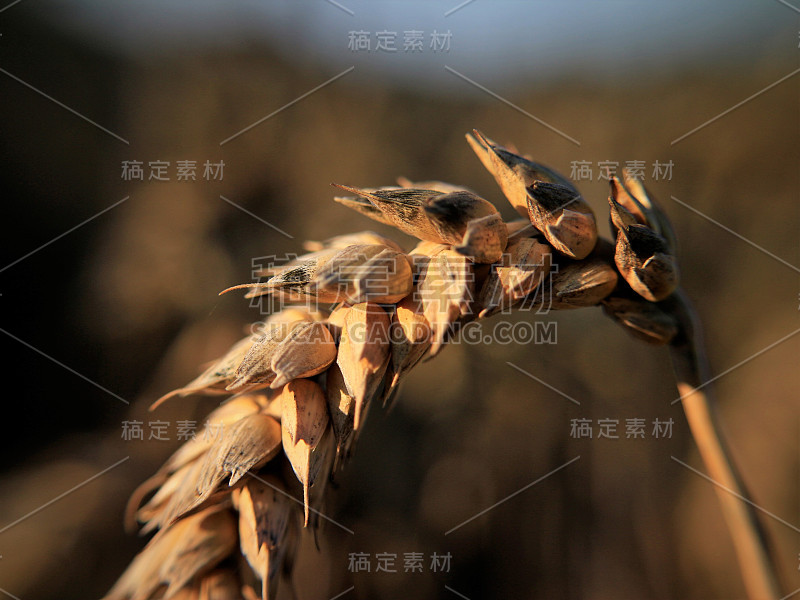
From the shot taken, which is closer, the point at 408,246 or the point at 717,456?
the point at 717,456

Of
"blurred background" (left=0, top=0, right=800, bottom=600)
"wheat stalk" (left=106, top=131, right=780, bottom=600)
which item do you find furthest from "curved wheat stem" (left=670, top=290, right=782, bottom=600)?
"blurred background" (left=0, top=0, right=800, bottom=600)

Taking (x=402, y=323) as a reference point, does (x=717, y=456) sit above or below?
below

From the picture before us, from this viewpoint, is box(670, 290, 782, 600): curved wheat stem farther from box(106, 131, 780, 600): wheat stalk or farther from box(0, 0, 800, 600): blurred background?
box(0, 0, 800, 600): blurred background

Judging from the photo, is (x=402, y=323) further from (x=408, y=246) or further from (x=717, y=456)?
(x=408, y=246)

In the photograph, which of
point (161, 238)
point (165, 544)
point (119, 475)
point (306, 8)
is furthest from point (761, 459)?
point (306, 8)

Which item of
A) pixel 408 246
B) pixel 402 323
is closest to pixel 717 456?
pixel 402 323

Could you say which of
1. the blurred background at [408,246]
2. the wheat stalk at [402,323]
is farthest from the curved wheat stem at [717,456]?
the blurred background at [408,246]
